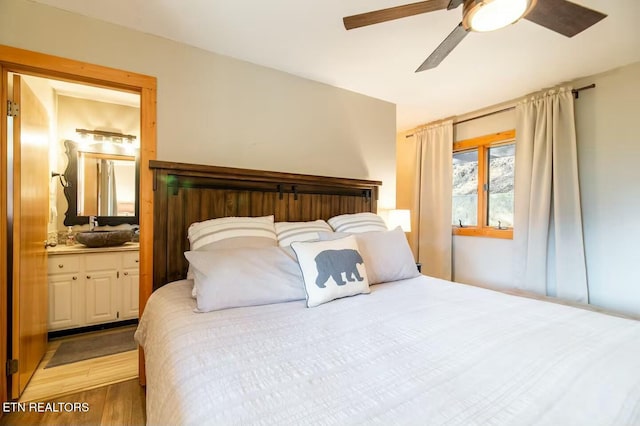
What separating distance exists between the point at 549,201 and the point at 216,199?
9.74 feet

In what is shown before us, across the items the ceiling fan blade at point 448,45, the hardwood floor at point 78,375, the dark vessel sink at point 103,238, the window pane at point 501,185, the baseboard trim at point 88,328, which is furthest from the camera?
the window pane at point 501,185

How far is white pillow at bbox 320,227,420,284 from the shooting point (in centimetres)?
188

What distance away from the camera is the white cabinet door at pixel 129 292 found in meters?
2.84

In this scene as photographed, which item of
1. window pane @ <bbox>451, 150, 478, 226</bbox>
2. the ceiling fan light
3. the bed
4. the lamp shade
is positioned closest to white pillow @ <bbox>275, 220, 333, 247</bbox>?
the bed

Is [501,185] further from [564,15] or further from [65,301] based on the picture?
[65,301]

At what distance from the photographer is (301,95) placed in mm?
2504

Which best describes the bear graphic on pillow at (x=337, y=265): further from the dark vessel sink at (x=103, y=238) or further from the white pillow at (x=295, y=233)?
the dark vessel sink at (x=103, y=238)

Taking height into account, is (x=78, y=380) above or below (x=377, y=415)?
below

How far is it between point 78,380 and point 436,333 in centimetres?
243

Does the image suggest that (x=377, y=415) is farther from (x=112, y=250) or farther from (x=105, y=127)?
(x=105, y=127)

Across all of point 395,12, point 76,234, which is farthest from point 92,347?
point 395,12

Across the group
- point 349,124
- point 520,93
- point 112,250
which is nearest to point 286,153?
point 349,124

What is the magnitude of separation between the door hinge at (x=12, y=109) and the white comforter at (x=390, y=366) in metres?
1.51

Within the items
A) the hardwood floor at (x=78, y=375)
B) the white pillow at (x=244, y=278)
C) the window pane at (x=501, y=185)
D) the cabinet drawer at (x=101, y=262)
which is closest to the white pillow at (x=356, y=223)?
the white pillow at (x=244, y=278)
